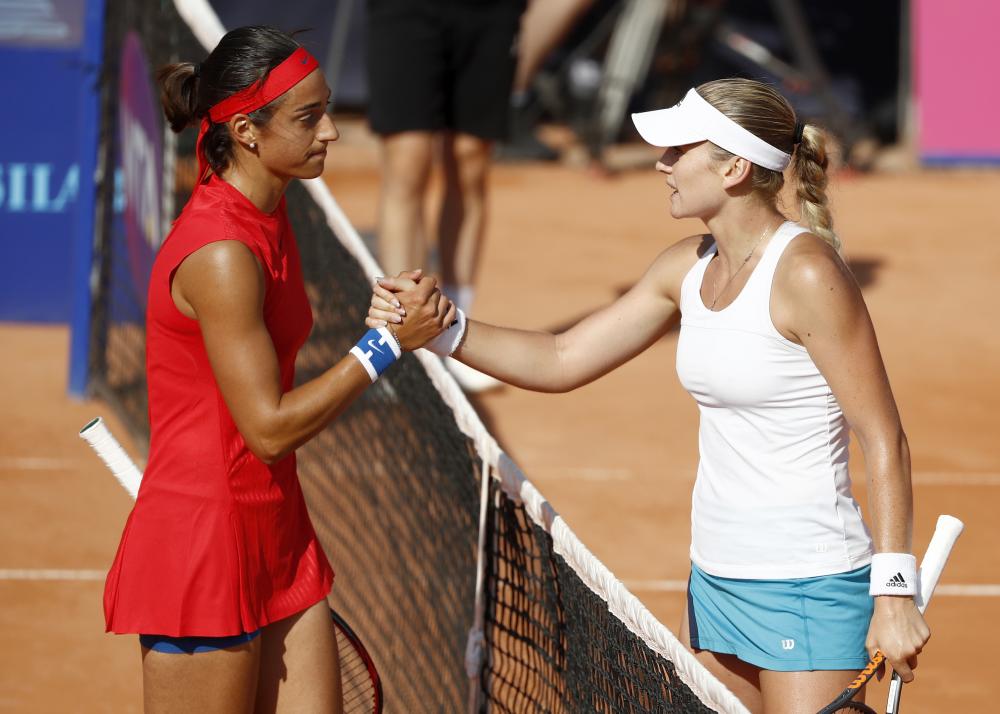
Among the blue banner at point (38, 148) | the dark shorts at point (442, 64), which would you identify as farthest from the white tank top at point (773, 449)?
the blue banner at point (38, 148)

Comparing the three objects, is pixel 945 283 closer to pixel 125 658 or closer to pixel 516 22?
pixel 516 22

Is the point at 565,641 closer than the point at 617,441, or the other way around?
the point at 565,641

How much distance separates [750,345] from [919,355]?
20.2 ft

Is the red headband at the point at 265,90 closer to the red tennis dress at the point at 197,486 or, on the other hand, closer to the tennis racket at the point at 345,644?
the red tennis dress at the point at 197,486

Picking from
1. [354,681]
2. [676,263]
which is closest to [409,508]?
[354,681]

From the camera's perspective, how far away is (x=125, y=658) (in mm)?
4707

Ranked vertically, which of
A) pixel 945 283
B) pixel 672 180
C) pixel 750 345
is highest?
pixel 672 180

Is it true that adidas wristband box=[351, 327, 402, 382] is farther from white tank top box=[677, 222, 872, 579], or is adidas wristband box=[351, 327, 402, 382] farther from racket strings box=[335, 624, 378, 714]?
racket strings box=[335, 624, 378, 714]

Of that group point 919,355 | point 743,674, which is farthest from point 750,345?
point 919,355

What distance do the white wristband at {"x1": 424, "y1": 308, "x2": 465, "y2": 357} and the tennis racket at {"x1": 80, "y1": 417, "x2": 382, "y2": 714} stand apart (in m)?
0.65

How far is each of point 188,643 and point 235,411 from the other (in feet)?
1.53

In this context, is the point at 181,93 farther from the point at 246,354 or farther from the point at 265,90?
the point at 246,354

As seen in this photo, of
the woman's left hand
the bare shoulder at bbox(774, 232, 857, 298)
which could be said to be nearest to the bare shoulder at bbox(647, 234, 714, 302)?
the bare shoulder at bbox(774, 232, 857, 298)

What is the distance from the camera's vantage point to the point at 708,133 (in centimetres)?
→ 297
